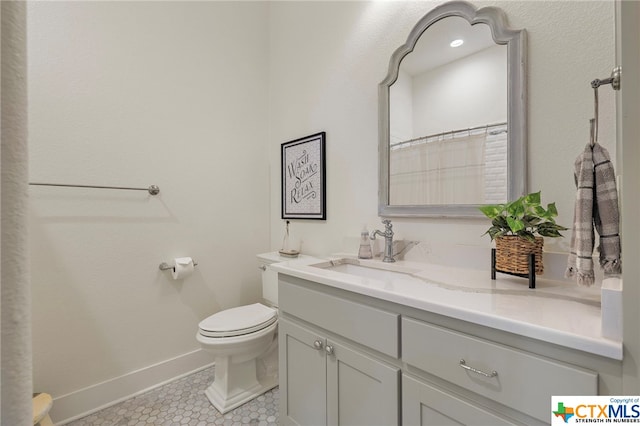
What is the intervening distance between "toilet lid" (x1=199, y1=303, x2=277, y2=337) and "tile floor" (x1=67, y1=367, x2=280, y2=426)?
1.39 feet

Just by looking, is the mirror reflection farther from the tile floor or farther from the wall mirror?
the tile floor

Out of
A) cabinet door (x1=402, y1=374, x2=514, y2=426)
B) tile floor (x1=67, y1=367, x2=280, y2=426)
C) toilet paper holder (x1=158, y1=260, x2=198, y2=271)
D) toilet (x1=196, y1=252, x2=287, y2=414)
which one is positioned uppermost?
toilet paper holder (x1=158, y1=260, x2=198, y2=271)

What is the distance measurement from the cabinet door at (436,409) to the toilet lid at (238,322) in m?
0.97

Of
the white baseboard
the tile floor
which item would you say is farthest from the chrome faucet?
the white baseboard

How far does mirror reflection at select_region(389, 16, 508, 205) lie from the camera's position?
1199 mm

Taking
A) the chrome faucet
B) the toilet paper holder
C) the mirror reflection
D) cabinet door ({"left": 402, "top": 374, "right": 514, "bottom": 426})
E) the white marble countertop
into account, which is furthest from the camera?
the toilet paper holder

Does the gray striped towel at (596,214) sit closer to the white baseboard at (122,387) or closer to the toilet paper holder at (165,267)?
the toilet paper holder at (165,267)

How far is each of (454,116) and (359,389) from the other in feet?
3.95

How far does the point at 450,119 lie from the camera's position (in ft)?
4.32

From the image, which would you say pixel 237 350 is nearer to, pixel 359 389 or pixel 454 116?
pixel 359 389

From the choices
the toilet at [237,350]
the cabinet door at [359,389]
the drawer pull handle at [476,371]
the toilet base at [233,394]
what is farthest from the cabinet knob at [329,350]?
the toilet base at [233,394]

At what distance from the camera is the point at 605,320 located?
0.60 m

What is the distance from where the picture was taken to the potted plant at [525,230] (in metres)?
0.95

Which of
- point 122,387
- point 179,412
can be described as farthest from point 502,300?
point 122,387
